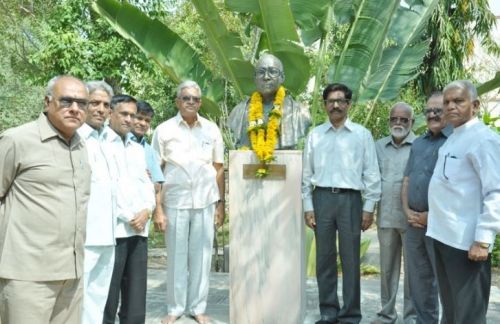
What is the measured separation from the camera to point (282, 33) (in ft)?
21.3

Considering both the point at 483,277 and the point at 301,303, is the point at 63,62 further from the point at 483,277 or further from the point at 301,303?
the point at 483,277

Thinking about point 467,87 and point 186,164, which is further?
point 186,164

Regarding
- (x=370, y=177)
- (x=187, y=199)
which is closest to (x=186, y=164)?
(x=187, y=199)

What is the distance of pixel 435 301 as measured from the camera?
463 centimetres

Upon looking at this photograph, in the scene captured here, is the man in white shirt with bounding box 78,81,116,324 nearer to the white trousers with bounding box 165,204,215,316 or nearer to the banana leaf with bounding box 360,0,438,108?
the white trousers with bounding box 165,204,215,316

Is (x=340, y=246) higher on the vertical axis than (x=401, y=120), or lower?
lower

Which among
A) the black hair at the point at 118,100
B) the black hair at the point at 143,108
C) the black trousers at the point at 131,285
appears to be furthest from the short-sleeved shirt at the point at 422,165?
the black hair at the point at 143,108

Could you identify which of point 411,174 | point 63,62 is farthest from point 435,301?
point 63,62

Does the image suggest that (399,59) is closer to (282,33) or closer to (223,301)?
(282,33)

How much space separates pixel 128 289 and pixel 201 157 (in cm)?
141

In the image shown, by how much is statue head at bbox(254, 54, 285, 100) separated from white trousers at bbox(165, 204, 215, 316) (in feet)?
4.00

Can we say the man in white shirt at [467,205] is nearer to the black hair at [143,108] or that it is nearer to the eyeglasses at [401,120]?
the eyeglasses at [401,120]

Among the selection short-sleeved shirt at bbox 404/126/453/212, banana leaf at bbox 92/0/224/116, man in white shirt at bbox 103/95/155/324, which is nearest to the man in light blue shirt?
man in white shirt at bbox 103/95/155/324

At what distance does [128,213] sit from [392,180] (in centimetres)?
234
